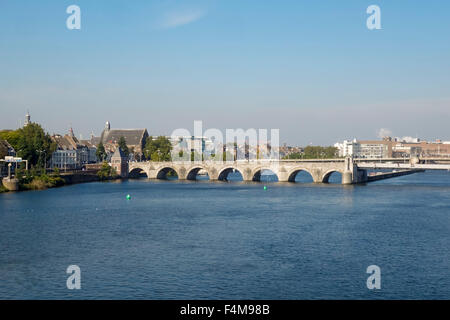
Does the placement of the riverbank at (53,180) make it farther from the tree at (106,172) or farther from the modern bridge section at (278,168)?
the modern bridge section at (278,168)

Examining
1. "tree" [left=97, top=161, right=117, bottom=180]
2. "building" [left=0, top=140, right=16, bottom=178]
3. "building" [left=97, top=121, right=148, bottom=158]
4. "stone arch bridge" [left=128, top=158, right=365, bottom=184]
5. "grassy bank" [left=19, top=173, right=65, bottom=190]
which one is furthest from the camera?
"building" [left=97, top=121, right=148, bottom=158]

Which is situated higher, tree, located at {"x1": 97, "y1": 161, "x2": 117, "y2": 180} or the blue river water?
tree, located at {"x1": 97, "y1": 161, "x2": 117, "y2": 180}

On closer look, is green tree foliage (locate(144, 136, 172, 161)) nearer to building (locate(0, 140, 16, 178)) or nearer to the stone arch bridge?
the stone arch bridge

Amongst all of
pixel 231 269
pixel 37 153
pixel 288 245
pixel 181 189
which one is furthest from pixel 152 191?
pixel 231 269

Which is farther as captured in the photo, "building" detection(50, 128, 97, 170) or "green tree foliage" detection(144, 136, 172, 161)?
"building" detection(50, 128, 97, 170)

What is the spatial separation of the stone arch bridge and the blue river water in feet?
113

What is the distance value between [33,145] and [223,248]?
73617 millimetres

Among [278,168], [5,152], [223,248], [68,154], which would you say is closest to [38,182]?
[5,152]

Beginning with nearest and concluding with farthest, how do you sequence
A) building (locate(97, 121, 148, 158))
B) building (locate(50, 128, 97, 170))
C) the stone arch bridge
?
the stone arch bridge
building (locate(50, 128, 97, 170))
building (locate(97, 121, 148, 158))

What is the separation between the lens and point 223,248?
4484 centimetres

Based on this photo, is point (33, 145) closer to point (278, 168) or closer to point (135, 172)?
point (135, 172)

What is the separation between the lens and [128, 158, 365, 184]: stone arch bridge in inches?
4481

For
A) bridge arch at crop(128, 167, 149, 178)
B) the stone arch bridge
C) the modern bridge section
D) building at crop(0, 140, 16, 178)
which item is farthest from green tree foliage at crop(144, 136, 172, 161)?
building at crop(0, 140, 16, 178)
